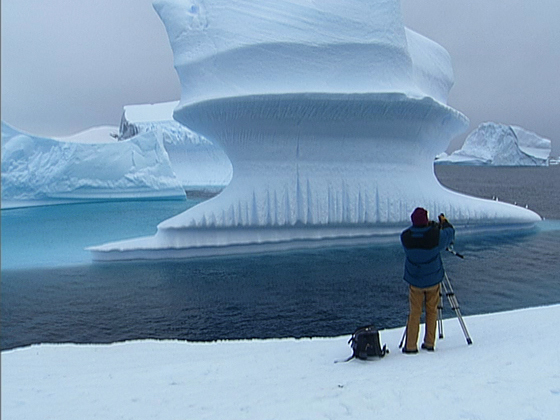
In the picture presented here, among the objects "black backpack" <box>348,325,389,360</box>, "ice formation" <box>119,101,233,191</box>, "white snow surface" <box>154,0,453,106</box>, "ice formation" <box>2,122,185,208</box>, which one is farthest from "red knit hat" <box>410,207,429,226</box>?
"ice formation" <box>119,101,233,191</box>

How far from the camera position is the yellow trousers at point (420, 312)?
3.83 m

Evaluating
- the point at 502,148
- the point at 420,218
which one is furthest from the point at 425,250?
the point at 502,148

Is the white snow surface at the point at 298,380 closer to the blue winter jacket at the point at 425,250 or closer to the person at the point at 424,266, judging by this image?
the person at the point at 424,266

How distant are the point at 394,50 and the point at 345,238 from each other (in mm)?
5042

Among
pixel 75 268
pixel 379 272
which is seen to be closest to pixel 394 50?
pixel 379 272

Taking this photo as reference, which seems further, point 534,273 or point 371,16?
point 371,16

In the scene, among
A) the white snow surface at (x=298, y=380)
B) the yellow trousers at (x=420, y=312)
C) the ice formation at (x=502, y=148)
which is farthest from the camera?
the ice formation at (x=502, y=148)

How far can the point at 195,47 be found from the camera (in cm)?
1236

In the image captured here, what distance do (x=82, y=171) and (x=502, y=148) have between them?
62.4 metres

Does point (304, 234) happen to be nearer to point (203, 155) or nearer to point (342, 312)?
point (342, 312)

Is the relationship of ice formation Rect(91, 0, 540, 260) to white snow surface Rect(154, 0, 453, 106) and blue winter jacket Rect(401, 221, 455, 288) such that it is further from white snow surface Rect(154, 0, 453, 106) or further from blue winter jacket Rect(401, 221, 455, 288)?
blue winter jacket Rect(401, 221, 455, 288)

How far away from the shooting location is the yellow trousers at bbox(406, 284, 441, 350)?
3828mm

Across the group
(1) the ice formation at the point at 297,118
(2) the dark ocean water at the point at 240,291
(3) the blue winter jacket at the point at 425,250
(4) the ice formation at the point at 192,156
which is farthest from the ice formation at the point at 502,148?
(3) the blue winter jacket at the point at 425,250

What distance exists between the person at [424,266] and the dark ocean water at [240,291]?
243 centimetres
